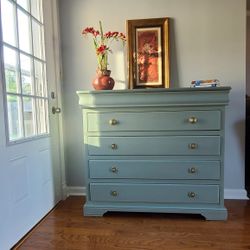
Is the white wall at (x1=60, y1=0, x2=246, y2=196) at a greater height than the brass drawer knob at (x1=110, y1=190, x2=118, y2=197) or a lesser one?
greater

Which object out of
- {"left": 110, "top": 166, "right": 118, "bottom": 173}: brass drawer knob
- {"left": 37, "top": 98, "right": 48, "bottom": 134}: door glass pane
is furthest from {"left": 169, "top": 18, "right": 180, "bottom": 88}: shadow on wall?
{"left": 37, "top": 98, "right": 48, "bottom": 134}: door glass pane

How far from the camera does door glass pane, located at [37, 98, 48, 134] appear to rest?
1.99 m

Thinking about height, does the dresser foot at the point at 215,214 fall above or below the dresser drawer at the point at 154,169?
below

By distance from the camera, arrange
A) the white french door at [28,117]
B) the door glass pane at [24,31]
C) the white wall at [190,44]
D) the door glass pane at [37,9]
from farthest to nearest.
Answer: the white wall at [190,44]
the door glass pane at [37,9]
the door glass pane at [24,31]
the white french door at [28,117]

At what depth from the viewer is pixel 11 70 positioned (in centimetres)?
162

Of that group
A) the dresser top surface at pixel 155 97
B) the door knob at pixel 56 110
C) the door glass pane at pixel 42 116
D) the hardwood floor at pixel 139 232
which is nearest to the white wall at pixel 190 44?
the door knob at pixel 56 110

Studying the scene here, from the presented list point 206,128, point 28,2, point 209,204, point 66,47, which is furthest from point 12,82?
point 209,204

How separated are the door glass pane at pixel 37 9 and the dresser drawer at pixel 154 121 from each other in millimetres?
978

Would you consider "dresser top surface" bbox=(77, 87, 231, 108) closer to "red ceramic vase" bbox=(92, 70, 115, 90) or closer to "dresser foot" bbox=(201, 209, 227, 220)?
"red ceramic vase" bbox=(92, 70, 115, 90)

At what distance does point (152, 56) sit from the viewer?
7.33ft

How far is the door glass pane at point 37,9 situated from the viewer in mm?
1940

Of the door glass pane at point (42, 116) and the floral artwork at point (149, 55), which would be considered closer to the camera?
the door glass pane at point (42, 116)

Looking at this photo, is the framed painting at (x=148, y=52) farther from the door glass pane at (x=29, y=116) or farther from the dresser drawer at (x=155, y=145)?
the door glass pane at (x=29, y=116)

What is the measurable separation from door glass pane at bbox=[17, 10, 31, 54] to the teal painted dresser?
55 centimetres
